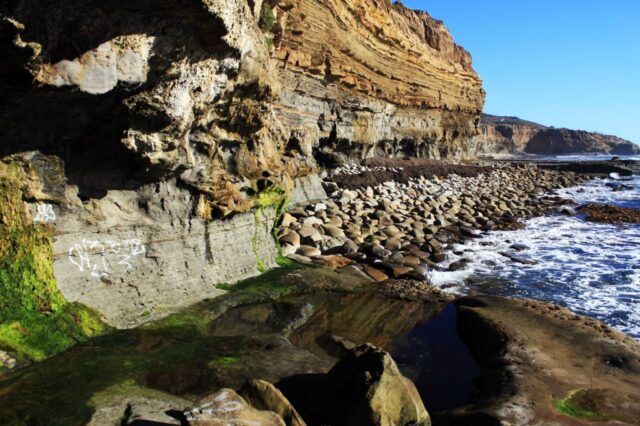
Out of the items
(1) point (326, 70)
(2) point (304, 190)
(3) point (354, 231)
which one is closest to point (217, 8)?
(3) point (354, 231)

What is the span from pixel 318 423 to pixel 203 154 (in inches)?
192

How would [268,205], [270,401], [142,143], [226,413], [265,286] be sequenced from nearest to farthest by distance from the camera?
1. [226,413]
2. [270,401]
3. [142,143]
4. [265,286]
5. [268,205]

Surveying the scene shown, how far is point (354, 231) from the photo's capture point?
12.1m

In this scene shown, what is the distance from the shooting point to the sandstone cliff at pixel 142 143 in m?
4.28

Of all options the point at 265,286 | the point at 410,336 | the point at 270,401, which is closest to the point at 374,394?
the point at 270,401

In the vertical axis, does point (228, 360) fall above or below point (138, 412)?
below

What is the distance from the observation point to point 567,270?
430 inches

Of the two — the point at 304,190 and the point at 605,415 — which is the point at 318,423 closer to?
the point at 605,415

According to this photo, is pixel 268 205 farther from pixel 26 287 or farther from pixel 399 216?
pixel 399 216

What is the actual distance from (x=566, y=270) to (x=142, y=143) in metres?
10.3

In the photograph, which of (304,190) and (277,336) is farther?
(304,190)

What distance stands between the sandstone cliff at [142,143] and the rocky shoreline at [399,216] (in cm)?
194

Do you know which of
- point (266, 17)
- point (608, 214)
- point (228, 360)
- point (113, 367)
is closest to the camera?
point (113, 367)

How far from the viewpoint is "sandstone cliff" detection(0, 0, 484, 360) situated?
428 cm
